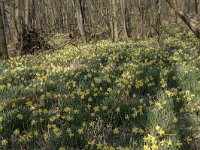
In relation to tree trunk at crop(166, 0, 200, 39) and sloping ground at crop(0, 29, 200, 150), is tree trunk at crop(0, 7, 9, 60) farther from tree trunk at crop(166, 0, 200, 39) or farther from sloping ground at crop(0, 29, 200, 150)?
tree trunk at crop(166, 0, 200, 39)

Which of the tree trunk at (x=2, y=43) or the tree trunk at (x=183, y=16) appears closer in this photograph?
the tree trunk at (x=183, y=16)

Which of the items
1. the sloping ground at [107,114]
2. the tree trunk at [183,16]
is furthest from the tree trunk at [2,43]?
the tree trunk at [183,16]

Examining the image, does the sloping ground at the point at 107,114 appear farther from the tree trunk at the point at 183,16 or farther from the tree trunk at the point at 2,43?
the tree trunk at the point at 2,43

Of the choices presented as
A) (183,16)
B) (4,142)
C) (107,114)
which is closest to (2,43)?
(183,16)

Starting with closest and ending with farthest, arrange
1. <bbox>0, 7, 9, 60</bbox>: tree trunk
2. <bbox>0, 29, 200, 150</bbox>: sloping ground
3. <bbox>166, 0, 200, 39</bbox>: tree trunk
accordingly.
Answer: <bbox>0, 29, 200, 150</bbox>: sloping ground → <bbox>166, 0, 200, 39</bbox>: tree trunk → <bbox>0, 7, 9, 60</bbox>: tree trunk

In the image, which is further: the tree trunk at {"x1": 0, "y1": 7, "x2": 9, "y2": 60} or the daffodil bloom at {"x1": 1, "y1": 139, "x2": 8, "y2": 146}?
the tree trunk at {"x1": 0, "y1": 7, "x2": 9, "y2": 60}

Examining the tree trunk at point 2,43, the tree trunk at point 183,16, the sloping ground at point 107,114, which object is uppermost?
the tree trunk at point 183,16

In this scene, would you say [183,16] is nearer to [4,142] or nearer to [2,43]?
[4,142]

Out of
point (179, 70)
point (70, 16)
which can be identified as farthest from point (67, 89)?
point (70, 16)

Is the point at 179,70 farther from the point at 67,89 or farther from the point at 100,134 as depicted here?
the point at 100,134

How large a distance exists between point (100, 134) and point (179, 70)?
300 centimetres

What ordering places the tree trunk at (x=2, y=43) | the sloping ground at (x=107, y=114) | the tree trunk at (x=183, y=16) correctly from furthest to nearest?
the tree trunk at (x=2, y=43) < the tree trunk at (x=183, y=16) < the sloping ground at (x=107, y=114)

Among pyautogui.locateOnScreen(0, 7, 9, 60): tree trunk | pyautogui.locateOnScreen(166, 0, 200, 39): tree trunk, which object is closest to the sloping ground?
pyautogui.locateOnScreen(166, 0, 200, 39): tree trunk

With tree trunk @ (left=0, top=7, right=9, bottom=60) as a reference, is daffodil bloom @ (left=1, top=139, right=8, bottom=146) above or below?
below
